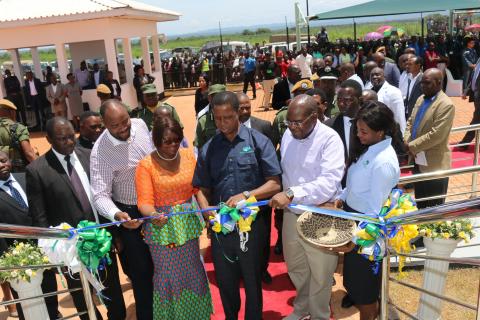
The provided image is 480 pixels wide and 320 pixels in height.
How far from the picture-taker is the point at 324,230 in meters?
3.41

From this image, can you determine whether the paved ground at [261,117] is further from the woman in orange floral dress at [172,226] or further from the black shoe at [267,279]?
the woman in orange floral dress at [172,226]

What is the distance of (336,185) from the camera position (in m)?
3.54

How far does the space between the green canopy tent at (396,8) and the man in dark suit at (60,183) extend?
11708mm

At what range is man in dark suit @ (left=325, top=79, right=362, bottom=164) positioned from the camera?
4.61 m

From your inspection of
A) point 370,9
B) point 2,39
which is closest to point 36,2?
point 2,39

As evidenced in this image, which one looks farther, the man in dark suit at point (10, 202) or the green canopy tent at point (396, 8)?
the green canopy tent at point (396, 8)

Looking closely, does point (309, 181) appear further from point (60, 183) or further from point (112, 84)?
point (112, 84)

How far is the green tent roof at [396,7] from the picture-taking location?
13.4m

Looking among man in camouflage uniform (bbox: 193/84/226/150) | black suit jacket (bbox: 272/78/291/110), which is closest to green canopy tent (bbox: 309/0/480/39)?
black suit jacket (bbox: 272/78/291/110)

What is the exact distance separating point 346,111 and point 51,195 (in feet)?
9.81

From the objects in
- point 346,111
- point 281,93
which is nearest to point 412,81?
point 281,93

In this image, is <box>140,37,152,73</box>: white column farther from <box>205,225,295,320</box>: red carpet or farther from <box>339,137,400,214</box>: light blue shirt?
<box>339,137,400,214</box>: light blue shirt

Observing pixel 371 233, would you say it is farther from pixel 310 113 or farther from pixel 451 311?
pixel 451 311

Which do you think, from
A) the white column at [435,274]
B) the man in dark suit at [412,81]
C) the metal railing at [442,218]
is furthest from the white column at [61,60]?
the metal railing at [442,218]
